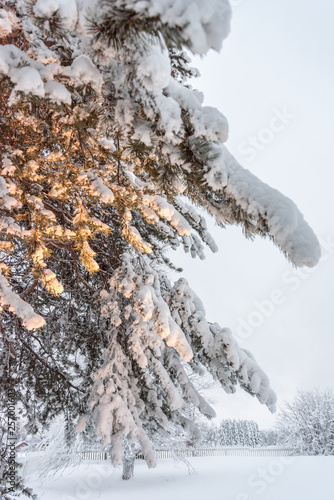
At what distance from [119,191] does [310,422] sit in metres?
32.7

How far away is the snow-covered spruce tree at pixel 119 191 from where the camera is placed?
132 cm

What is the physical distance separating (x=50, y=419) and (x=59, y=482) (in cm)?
1448

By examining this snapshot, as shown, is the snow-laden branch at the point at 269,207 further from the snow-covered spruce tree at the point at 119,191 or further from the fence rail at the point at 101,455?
the fence rail at the point at 101,455

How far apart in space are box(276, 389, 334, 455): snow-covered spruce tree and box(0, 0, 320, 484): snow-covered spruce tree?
29924 millimetres

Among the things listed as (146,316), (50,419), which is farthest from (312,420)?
(146,316)

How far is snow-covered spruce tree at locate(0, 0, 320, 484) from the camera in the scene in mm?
1316

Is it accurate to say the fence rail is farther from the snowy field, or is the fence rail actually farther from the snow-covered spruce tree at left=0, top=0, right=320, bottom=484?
the snow-covered spruce tree at left=0, top=0, right=320, bottom=484

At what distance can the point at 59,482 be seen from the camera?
1609cm

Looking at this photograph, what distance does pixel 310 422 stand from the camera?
2877cm

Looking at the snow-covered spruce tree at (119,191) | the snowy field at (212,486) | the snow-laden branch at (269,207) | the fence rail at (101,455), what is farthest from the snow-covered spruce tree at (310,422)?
the snow-laden branch at (269,207)

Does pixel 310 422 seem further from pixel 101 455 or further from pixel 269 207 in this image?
pixel 269 207

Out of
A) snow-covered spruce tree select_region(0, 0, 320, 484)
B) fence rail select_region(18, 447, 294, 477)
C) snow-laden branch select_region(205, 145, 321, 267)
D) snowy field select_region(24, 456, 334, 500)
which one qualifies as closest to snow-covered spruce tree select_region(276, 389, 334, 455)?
fence rail select_region(18, 447, 294, 477)

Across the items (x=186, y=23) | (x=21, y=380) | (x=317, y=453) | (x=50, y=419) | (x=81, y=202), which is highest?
(x=81, y=202)

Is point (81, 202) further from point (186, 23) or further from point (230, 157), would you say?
point (186, 23)
